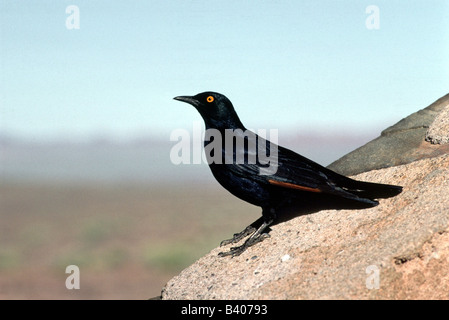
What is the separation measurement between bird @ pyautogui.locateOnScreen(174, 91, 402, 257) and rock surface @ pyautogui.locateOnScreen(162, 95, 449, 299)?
10.5 inches

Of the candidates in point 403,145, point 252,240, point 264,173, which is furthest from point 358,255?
point 403,145

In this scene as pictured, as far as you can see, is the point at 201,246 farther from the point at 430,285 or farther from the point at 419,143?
the point at 430,285

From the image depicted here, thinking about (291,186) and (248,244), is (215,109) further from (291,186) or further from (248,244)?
(248,244)

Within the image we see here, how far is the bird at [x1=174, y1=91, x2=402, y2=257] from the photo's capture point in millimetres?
6672

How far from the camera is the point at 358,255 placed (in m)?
5.97

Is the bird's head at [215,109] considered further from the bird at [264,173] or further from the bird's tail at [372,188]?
the bird's tail at [372,188]

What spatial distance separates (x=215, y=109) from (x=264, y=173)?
93 centimetres

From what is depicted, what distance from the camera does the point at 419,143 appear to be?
821 cm

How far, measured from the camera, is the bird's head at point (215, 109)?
6848 millimetres

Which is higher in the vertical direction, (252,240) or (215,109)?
(215,109)

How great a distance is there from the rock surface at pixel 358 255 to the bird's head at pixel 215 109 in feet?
4.90

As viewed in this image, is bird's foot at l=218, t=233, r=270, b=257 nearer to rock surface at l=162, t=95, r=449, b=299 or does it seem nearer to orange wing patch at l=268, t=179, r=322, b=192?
rock surface at l=162, t=95, r=449, b=299

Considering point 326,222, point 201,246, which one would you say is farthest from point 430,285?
point 201,246
